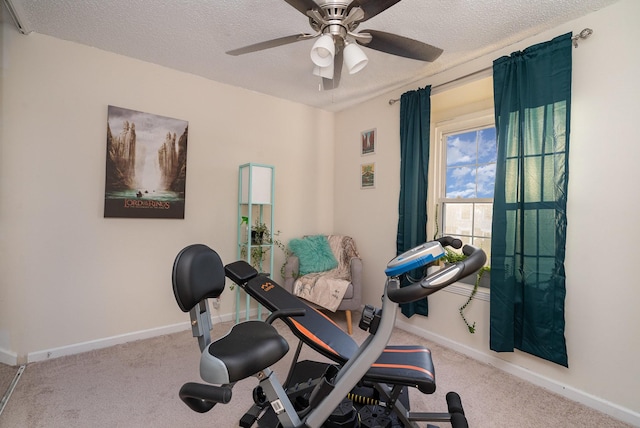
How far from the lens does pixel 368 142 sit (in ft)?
12.1

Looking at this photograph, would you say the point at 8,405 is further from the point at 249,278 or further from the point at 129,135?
the point at 129,135

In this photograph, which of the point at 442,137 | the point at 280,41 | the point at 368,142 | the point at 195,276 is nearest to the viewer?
the point at 195,276

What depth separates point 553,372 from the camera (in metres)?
2.19

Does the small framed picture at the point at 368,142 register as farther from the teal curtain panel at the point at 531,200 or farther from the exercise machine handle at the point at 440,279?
the exercise machine handle at the point at 440,279

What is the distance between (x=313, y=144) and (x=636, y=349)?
11.1 feet

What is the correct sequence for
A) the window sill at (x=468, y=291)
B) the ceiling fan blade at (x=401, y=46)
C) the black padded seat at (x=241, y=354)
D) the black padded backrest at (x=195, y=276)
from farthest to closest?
the window sill at (x=468, y=291)
the ceiling fan blade at (x=401, y=46)
the black padded backrest at (x=195, y=276)
the black padded seat at (x=241, y=354)

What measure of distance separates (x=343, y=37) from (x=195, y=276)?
151 cm

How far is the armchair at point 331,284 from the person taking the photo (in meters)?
3.04

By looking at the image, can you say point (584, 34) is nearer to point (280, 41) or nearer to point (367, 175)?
point (280, 41)

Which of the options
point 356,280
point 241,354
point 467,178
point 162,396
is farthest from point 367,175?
point 241,354

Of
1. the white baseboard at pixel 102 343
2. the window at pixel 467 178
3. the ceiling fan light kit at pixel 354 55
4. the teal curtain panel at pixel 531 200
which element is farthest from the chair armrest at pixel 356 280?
the ceiling fan light kit at pixel 354 55

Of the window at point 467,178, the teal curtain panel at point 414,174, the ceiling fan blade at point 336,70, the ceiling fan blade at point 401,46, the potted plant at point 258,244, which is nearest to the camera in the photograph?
the ceiling fan blade at point 401,46

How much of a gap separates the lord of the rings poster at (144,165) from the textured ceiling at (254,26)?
22.9 inches

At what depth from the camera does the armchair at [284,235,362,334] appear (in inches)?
120
